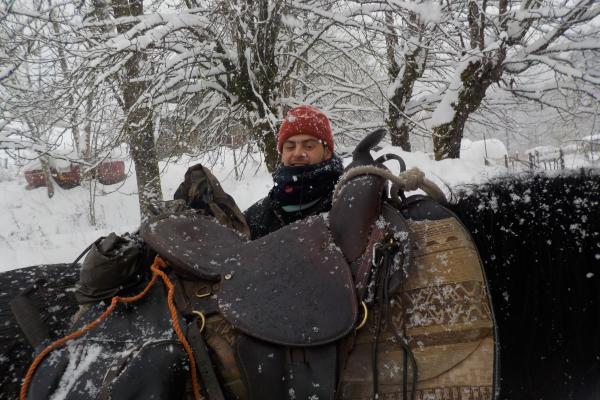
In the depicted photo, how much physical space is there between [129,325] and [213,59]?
437 cm

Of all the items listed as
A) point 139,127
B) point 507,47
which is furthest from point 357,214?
point 507,47

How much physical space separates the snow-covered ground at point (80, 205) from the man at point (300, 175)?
2.32 feet

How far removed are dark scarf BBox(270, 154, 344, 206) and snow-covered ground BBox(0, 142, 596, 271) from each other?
0.68 meters

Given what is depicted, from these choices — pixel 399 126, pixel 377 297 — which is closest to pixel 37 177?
pixel 399 126

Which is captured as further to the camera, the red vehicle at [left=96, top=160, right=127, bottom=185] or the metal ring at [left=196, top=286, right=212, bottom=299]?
the red vehicle at [left=96, top=160, right=127, bottom=185]

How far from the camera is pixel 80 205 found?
1188 centimetres

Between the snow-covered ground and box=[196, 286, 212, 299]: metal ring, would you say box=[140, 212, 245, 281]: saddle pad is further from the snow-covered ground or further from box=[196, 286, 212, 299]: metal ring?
the snow-covered ground

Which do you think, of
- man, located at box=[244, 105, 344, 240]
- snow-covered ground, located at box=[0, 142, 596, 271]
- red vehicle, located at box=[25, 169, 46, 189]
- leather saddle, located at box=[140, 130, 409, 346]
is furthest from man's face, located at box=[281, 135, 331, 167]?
red vehicle, located at box=[25, 169, 46, 189]

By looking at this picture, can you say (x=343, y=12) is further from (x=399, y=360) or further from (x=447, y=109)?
(x=399, y=360)

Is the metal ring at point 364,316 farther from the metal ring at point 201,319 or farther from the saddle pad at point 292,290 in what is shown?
the metal ring at point 201,319

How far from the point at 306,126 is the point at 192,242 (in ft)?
3.77

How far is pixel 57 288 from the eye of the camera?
4.10 ft

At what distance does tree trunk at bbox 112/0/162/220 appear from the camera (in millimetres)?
4383

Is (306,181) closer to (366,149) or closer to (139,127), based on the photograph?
(366,149)
